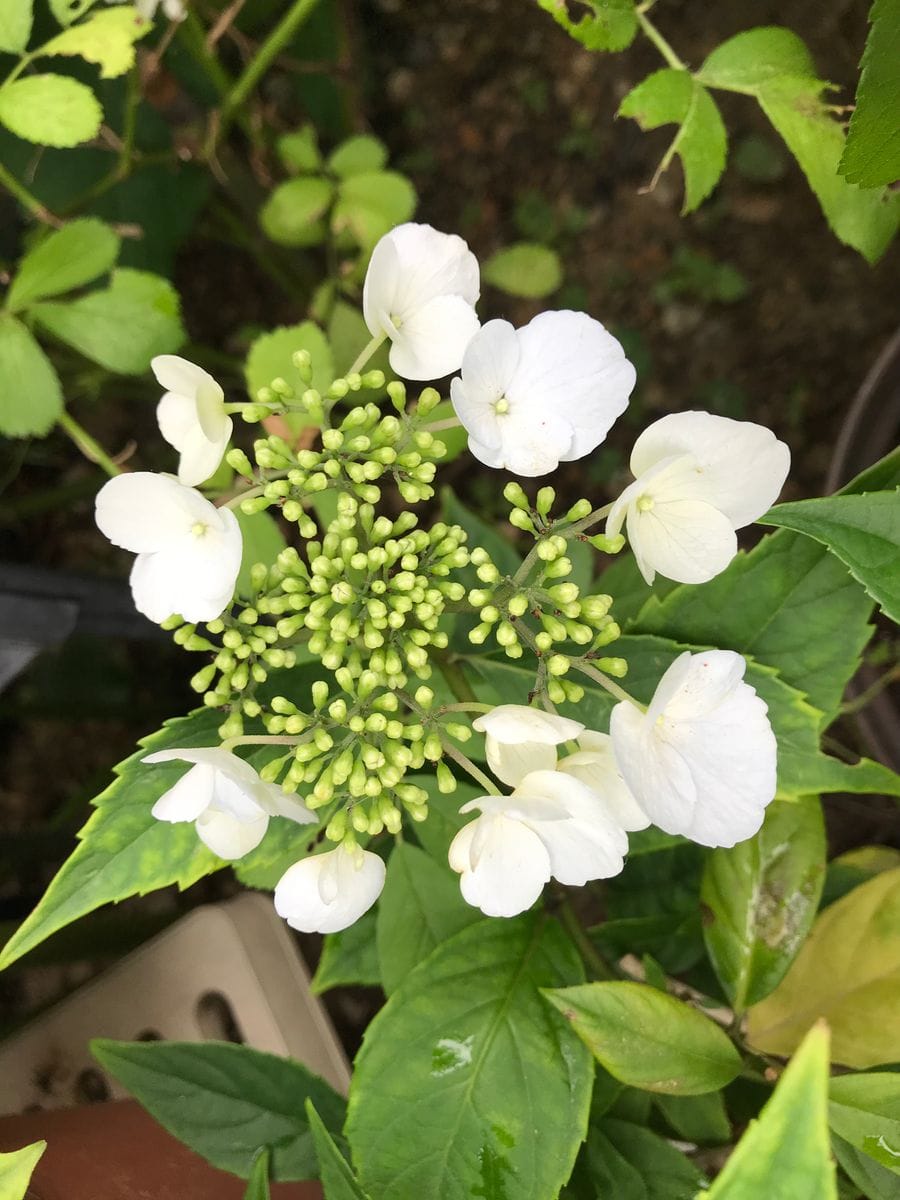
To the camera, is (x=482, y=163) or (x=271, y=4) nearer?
(x=271, y=4)

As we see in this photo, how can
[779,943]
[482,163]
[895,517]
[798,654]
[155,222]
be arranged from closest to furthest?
[895,517], [798,654], [779,943], [155,222], [482,163]

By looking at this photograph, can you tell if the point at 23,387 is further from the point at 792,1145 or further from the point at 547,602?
the point at 792,1145

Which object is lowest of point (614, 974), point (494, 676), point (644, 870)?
point (644, 870)

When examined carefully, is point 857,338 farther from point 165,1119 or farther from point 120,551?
point 165,1119

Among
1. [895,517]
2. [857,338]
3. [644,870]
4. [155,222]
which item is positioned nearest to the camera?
[895,517]

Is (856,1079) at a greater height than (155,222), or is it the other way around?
(155,222)

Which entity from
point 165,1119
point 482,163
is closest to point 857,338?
point 482,163

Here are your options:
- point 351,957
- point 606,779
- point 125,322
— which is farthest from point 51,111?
point 351,957
